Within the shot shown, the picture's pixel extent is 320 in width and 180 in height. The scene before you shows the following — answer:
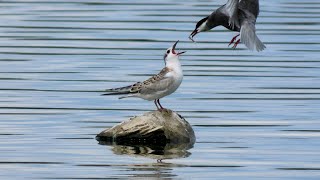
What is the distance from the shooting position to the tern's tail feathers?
18594 mm

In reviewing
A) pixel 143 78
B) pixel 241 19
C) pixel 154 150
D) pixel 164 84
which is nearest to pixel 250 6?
pixel 241 19

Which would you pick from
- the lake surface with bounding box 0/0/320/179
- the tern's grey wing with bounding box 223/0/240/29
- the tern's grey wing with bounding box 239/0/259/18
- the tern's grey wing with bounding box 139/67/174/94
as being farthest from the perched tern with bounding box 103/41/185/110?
the tern's grey wing with bounding box 239/0/259/18

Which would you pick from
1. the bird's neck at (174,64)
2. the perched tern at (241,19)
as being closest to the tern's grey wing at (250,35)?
the perched tern at (241,19)

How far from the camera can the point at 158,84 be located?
713 inches

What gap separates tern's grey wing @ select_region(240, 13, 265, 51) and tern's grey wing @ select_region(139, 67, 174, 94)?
113 centimetres

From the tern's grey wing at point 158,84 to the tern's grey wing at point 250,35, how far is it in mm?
1126

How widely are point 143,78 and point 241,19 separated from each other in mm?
4071

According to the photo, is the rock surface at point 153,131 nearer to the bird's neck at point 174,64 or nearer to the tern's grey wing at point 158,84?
the tern's grey wing at point 158,84

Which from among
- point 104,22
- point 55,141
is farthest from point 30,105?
point 104,22

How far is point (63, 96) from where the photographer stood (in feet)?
70.1

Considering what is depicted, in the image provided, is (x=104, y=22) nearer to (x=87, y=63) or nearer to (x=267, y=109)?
(x=87, y=63)

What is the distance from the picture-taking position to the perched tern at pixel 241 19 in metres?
18.8

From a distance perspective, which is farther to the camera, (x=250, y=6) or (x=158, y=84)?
(x=250, y=6)

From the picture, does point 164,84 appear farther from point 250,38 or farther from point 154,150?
point 250,38
